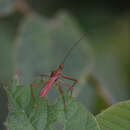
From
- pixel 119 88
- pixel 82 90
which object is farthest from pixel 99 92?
pixel 119 88

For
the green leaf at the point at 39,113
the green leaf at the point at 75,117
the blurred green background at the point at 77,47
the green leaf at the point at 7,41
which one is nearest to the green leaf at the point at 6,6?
the blurred green background at the point at 77,47

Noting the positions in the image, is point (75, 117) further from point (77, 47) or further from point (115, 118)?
point (77, 47)

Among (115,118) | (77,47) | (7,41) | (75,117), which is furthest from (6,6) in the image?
(115,118)

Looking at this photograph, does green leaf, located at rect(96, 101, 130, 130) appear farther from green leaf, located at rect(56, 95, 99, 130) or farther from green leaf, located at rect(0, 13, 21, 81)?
green leaf, located at rect(0, 13, 21, 81)

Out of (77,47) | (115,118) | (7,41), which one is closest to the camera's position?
(115,118)

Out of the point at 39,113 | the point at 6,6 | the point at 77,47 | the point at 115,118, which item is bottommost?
the point at 115,118

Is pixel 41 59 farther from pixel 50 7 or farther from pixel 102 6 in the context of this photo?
pixel 102 6
